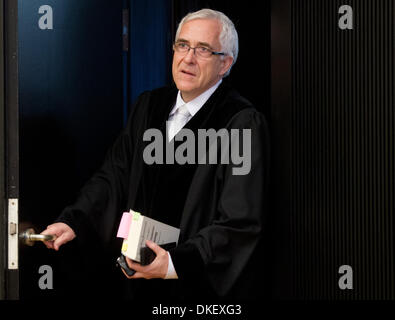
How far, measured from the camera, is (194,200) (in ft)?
8.16

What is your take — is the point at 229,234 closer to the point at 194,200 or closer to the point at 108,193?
the point at 194,200

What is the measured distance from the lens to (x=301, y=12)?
260cm

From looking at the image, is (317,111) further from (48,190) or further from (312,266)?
(48,190)

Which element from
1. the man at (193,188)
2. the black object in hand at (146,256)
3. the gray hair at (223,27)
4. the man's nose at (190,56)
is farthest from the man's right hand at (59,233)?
the gray hair at (223,27)

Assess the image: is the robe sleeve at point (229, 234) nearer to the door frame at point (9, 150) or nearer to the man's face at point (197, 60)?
the man's face at point (197, 60)

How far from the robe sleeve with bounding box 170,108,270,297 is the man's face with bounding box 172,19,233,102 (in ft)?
1.03

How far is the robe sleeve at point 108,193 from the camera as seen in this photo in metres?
2.62

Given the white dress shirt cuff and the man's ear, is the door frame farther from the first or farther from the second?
the man's ear

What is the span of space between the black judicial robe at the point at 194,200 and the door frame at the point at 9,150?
408 millimetres

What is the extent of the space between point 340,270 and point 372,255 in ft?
0.64
